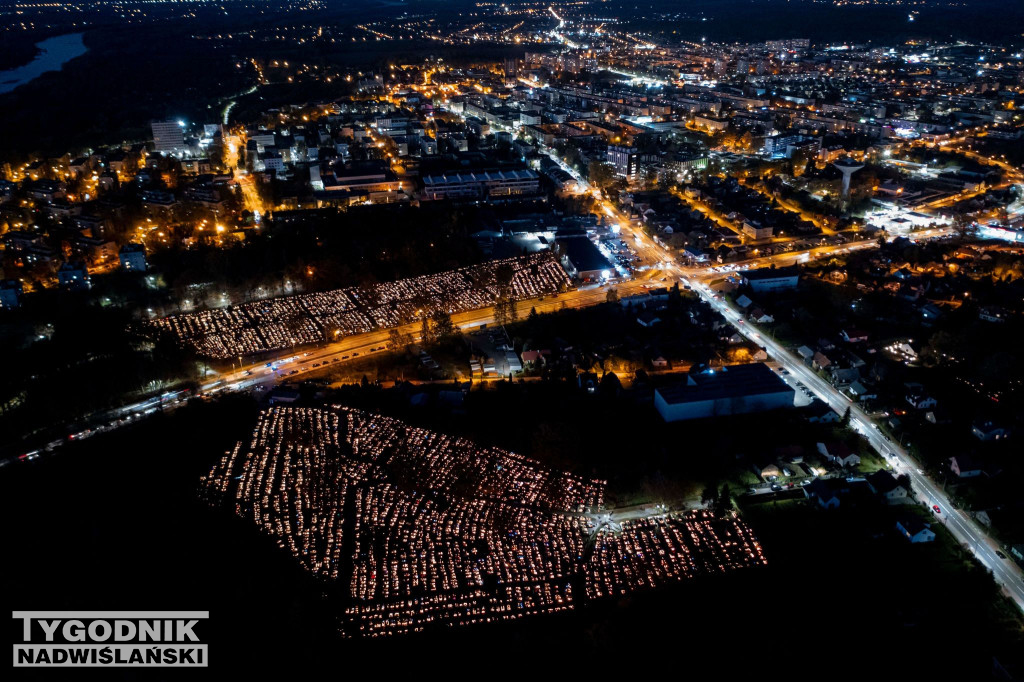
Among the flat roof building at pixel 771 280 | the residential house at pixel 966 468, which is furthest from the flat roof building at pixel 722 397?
the flat roof building at pixel 771 280

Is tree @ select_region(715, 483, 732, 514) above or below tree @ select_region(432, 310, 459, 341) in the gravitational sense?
below

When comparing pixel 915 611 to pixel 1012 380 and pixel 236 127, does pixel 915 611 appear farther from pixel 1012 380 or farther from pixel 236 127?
pixel 236 127

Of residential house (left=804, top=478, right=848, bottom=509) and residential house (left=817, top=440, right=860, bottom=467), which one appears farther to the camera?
residential house (left=817, top=440, right=860, bottom=467)

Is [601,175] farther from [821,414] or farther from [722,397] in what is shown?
[821,414]

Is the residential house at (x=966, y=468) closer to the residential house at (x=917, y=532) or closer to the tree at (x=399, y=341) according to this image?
the residential house at (x=917, y=532)

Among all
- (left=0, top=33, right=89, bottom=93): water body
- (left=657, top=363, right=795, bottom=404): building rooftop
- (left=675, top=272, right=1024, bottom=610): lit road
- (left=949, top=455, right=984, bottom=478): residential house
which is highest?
(left=0, top=33, right=89, bottom=93): water body

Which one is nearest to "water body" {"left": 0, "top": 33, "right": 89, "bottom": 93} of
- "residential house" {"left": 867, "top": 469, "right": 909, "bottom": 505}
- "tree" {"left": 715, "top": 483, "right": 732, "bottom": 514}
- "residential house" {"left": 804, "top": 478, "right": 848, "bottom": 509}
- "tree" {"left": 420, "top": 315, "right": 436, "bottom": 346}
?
"tree" {"left": 420, "top": 315, "right": 436, "bottom": 346}

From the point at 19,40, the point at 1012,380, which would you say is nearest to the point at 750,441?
the point at 1012,380

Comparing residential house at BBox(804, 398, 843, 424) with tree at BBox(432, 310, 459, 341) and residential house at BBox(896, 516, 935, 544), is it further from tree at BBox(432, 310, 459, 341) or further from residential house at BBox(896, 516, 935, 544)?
tree at BBox(432, 310, 459, 341)
